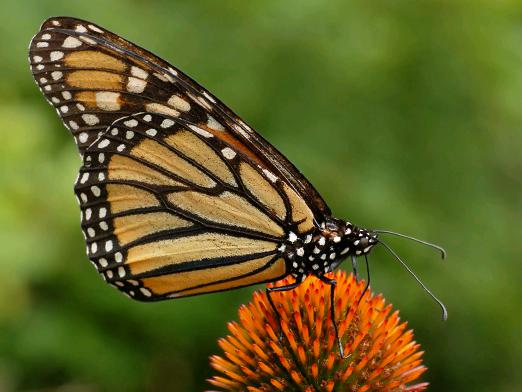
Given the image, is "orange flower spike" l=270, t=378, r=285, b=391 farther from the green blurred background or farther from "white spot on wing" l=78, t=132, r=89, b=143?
"white spot on wing" l=78, t=132, r=89, b=143

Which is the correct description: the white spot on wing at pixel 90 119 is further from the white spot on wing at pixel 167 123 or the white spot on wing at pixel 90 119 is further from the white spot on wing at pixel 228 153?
the white spot on wing at pixel 228 153

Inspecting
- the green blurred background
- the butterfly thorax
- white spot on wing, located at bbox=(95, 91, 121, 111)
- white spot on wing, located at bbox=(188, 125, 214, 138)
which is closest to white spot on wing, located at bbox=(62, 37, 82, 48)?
white spot on wing, located at bbox=(95, 91, 121, 111)

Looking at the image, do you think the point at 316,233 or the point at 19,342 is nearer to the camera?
the point at 316,233

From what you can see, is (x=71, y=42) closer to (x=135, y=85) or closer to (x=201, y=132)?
(x=135, y=85)

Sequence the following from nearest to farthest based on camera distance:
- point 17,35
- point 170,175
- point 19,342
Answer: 1. point 170,175
2. point 19,342
3. point 17,35

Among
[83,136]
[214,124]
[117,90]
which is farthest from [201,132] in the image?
[83,136]

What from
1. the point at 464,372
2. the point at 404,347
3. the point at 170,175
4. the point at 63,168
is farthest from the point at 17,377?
the point at 464,372

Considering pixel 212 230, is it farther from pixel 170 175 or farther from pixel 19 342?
pixel 19 342

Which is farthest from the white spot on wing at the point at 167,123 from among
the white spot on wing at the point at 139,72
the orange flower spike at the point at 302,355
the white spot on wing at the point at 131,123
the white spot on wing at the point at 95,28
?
the orange flower spike at the point at 302,355

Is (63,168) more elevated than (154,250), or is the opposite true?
(63,168)
